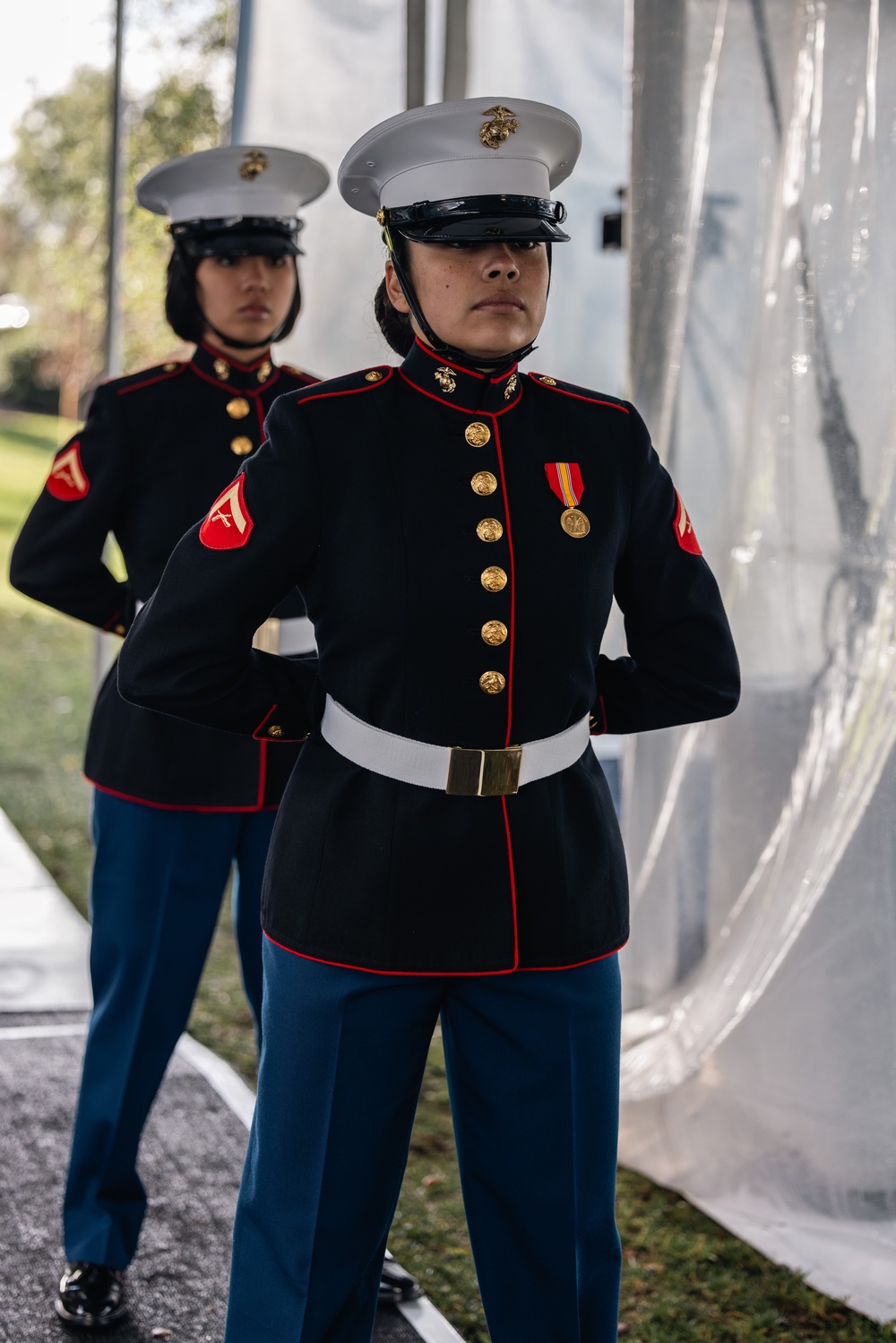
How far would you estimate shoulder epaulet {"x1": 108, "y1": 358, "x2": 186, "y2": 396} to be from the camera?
2.24 metres

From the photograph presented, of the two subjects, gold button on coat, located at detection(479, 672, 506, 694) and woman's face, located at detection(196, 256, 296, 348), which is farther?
woman's face, located at detection(196, 256, 296, 348)

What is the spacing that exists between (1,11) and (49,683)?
4.98 meters

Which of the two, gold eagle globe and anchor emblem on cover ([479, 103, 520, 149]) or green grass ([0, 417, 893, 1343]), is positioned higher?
gold eagle globe and anchor emblem on cover ([479, 103, 520, 149])

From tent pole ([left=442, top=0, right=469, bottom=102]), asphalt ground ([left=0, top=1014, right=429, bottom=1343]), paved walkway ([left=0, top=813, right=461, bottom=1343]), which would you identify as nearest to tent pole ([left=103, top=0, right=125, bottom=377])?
tent pole ([left=442, top=0, right=469, bottom=102])

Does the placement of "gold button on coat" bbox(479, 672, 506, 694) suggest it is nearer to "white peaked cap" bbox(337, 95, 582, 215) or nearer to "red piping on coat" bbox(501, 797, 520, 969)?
"red piping on coat" bbox(501, 797, 520, 969)

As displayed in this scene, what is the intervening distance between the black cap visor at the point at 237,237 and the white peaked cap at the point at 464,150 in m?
0.74

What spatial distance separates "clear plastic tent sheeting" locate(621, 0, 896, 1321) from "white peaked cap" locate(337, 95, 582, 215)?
3.24 ft

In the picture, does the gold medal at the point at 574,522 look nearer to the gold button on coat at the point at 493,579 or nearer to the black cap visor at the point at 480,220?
the gold button on coat at the point at 493,579

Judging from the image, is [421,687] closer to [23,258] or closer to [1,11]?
[1,11]

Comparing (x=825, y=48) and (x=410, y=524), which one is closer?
(x=410, y=524)

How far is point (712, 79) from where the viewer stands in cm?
250

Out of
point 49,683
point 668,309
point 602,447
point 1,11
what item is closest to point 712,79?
point 668,309

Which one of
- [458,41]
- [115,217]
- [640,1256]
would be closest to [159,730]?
[640,1256]

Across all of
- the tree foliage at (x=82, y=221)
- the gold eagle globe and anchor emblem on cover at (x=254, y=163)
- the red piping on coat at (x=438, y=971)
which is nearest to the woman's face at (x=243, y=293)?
the gold eagle globe and anchor emblem on cover at (x=254, y=163)
